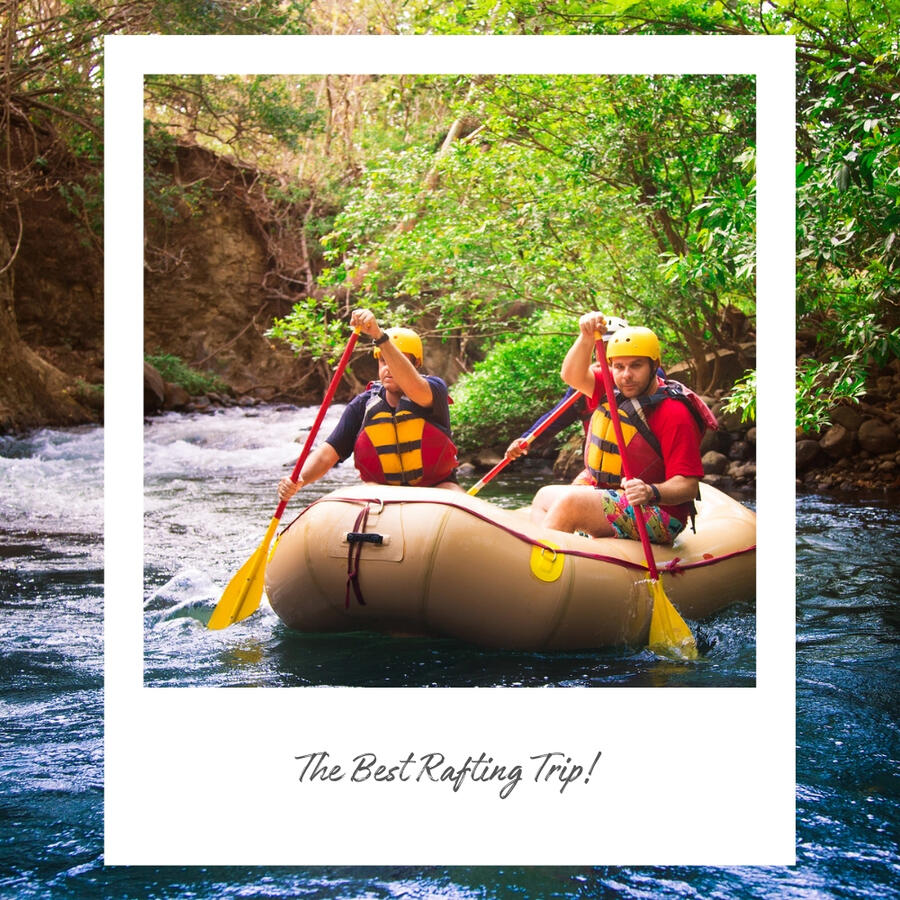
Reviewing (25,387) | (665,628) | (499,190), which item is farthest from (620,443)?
(25,387)

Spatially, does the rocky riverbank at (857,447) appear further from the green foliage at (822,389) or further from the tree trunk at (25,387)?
the tree trunk at (25,387)

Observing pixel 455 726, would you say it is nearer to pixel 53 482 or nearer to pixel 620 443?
pixel 620 443

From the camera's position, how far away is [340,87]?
8141mm

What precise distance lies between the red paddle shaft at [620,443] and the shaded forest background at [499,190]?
2.13 ft

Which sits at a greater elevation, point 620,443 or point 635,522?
point 620,443

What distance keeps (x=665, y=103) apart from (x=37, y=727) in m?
3.32

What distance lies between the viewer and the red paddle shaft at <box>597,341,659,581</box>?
7.99 ft

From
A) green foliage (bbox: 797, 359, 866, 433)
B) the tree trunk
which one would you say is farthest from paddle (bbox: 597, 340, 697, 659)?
the tree trunk

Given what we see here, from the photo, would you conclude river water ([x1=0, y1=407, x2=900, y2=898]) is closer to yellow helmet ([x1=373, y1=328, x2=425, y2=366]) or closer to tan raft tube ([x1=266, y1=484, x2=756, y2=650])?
tan raft tube ([x1=266, y1=484, x2=756, y2=650])

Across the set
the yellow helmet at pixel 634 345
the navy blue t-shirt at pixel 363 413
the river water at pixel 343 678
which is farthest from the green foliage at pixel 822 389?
the navy blue t-shirt at pixel 363 413

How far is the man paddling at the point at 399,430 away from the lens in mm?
3014

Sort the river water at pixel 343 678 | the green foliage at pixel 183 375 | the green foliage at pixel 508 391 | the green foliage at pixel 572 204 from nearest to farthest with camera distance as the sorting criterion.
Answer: the river water at pixel 343 678 < the green foliage at pixel 572 204 < the green foliage at pixel 508 391 < the green foliage at pixel 183 375

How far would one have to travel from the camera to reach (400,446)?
10.2 feet

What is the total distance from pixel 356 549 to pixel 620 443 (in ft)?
2.67
